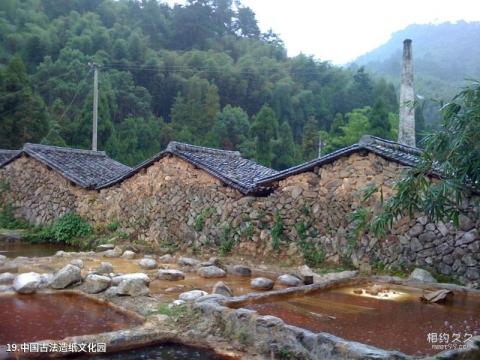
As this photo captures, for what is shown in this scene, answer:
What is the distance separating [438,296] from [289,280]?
245cm

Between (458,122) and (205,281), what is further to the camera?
(205,281)

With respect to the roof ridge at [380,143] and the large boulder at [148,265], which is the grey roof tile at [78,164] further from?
the roof ridge at [380,143]

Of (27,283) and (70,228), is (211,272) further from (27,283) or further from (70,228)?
(70,228)

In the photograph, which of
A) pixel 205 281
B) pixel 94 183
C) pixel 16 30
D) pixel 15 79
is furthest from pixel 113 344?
pixel 16 30

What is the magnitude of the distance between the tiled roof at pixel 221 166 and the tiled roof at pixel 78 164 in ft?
3.21

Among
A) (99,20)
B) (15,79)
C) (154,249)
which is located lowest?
(154,249)

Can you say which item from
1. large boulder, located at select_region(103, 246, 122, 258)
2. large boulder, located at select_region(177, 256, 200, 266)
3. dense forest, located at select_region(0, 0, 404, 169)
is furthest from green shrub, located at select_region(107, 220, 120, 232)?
dense forest, located at select_region(0, 0, 404, 169)

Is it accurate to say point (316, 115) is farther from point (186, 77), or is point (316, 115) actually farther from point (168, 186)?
point (168, 186)

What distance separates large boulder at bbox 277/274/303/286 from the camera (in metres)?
7.83

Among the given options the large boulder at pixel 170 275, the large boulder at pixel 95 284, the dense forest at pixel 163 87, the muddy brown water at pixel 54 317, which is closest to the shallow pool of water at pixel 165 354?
the muddy brown water at pixel 54 317

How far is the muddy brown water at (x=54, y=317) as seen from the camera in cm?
492

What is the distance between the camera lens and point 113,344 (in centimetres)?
454

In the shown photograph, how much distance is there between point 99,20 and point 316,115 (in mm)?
17605

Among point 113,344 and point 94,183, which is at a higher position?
point 94,183
